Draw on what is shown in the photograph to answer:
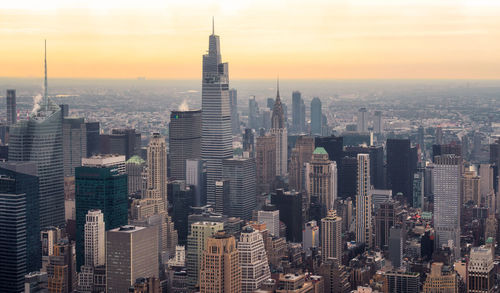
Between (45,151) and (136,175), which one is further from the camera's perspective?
(136,175)

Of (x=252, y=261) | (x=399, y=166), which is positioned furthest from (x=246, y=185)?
(x=252, y=261)

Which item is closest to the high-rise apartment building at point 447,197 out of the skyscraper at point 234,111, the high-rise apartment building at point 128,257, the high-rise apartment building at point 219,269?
Result: the high-rise apartment building at point 219,269

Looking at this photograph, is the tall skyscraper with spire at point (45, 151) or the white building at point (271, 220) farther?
the white building at point (271, 220)

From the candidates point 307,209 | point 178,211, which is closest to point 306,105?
point 307,209

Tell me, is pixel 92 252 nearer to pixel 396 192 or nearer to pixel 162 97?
pixel 162 97

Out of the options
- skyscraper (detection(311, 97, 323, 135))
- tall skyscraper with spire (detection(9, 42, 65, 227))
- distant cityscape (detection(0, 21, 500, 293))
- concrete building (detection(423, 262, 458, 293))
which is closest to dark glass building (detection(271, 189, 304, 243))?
distant cityscape (detection(0, 21, 500, 293))

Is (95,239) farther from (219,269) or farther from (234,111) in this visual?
(234,111)

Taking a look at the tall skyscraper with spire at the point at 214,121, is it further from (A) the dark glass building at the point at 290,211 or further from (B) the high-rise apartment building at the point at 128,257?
(B) the high-rise apartment building at the point at 128,257
